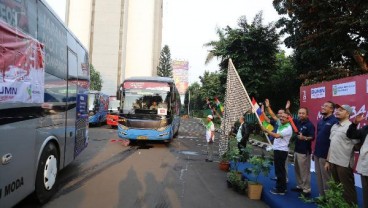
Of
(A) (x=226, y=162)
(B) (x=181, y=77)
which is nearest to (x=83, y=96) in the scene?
(A) (x=226, y=162)

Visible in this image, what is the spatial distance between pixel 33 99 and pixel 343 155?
4.95 metres

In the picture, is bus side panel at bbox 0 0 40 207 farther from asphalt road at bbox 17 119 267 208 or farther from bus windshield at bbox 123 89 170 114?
bus windshield at bbox 123 89 170 114

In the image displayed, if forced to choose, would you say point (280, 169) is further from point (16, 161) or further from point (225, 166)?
point (16, 161)

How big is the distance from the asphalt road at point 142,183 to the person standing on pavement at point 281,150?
0.58 meters

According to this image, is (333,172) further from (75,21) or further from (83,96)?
(75,21)

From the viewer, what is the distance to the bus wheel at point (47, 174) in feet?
18.9

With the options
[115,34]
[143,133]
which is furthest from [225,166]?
[115,34]

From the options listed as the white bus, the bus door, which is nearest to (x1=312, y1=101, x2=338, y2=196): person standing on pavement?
the white bus

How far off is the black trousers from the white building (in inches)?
2470

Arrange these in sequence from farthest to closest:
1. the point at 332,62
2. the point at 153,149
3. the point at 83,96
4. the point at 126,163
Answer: the point at 332,62
the point at 153,149
the point at 126,163
the point at 83,96

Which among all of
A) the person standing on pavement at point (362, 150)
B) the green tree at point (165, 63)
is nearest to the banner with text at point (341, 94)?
the person standing on pavement at point (362, 150)

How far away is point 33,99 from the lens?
506 cm

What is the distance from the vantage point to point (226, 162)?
10.1m

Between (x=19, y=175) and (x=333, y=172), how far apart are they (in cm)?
499
